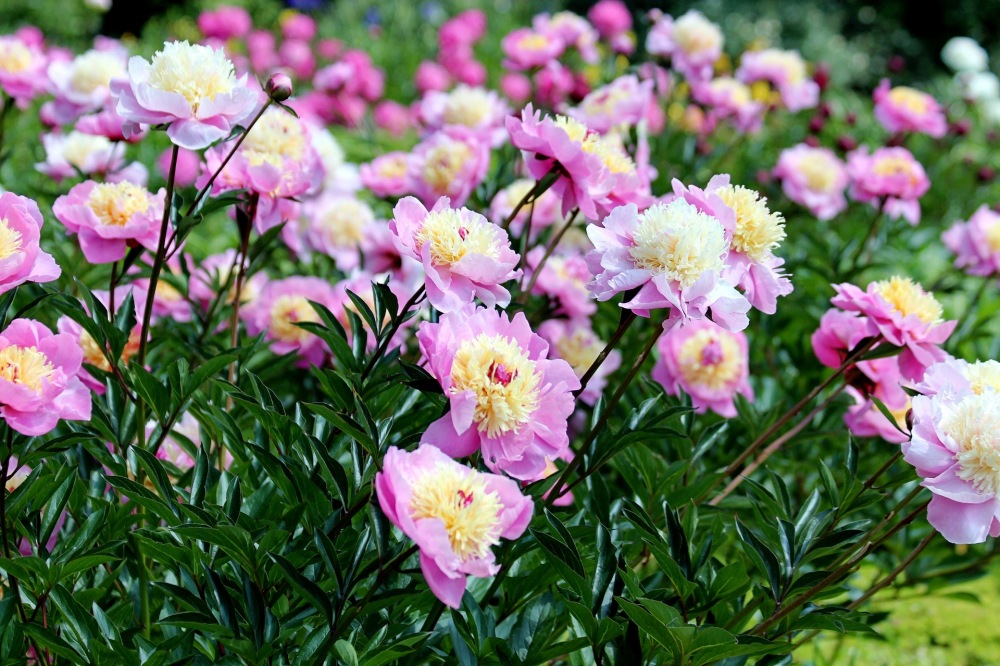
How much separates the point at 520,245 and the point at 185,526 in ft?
2.91

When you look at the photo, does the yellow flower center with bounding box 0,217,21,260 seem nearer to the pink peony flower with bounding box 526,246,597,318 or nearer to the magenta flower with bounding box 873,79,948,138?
the pink peony flower with bounding box 526,246,597,318

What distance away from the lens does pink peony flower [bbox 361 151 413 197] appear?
2053mm

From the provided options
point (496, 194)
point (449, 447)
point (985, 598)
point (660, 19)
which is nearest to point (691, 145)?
point (660, 19)

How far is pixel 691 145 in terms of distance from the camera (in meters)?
3.11

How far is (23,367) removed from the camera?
3.28 ft

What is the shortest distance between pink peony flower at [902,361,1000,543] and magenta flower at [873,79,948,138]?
206cm

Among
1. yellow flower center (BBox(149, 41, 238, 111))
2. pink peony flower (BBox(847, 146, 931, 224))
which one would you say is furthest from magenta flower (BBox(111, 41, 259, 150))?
pink peony flower (BBox(847, 146, 931, 224))

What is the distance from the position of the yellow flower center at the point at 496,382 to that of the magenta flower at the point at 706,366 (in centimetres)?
81

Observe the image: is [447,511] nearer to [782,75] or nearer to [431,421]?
[431,421]

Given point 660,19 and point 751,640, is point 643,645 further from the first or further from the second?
point 660,19

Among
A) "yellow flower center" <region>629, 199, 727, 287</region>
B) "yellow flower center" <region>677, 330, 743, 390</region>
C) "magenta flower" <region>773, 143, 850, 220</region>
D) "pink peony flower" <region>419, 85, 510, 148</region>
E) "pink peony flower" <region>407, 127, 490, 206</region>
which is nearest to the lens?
"yellow flower center" <region>629, 199, 727, 287</region>

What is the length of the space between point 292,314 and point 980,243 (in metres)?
1.55

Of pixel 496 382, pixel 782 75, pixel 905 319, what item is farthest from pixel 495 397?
pixel 782 75

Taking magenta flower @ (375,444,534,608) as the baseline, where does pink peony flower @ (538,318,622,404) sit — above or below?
below
